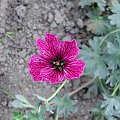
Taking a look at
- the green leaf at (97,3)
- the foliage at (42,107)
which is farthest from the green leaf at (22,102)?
the green leaf at (97,3)

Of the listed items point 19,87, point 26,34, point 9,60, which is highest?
point 26,34

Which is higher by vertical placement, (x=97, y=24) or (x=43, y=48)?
(x=97, y=24)

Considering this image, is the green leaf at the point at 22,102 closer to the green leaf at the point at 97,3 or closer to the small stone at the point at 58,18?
the small stone at the point at 58,18

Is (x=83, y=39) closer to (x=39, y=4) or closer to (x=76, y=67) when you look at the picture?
(x=39, y=4)

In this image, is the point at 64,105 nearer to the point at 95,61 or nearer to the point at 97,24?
the point at 95,61

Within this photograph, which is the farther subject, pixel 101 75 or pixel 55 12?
pixel 55 12

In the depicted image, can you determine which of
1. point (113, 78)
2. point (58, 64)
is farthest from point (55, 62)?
point (113, 78)

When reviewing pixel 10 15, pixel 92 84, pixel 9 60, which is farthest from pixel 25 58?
pixel 92 84
